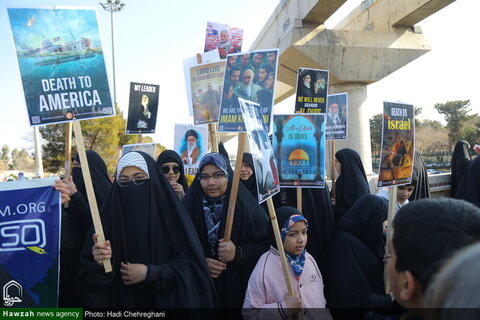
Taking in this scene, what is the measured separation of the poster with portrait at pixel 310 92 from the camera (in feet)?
13.8

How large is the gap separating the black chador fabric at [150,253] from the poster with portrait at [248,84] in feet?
3.02

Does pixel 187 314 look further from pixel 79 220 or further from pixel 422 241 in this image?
pixel 422 241

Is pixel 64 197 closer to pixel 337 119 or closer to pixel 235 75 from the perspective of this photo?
pixel 235 75

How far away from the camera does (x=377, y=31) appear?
11617mm

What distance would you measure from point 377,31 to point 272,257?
11.2 meters

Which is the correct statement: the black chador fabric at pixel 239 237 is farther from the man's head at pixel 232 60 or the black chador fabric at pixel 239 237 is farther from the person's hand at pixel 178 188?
the man's head at pixel 232 60

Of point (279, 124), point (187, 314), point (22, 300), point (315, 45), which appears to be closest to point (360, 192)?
point (279, 124)

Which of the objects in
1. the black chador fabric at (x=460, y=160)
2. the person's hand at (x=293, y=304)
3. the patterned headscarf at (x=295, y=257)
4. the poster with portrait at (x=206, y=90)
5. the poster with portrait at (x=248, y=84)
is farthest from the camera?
the black chador fabric at (x=460, y=160)

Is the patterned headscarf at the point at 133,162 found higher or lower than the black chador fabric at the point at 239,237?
higher

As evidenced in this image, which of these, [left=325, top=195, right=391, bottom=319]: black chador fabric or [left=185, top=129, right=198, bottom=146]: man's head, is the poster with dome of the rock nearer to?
[left=325, top=195, right=391, bottom=319]: black chador fabric

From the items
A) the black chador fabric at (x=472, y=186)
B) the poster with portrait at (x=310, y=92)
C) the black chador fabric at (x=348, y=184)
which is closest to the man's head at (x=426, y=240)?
the black chador fabric at (x=472, y=186)

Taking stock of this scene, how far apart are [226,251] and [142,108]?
3.14 m

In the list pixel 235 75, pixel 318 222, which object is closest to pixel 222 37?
pixel 235 75

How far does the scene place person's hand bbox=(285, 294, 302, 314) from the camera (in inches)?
86.4
